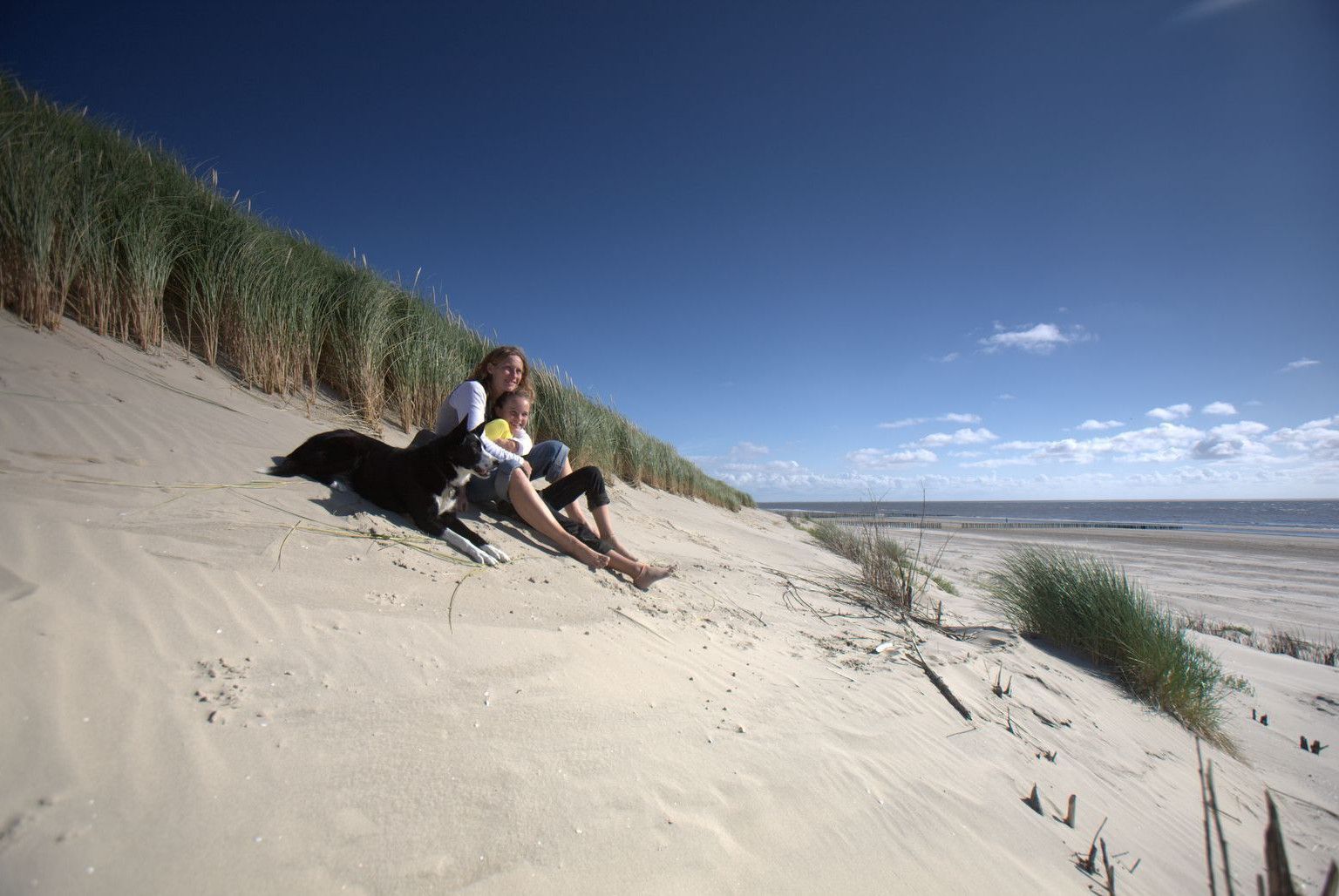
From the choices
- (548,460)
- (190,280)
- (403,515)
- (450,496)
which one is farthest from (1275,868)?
(190,280)

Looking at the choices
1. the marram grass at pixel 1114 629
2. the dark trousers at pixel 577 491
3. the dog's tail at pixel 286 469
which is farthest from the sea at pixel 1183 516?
the dog's tail at pixel 286 469

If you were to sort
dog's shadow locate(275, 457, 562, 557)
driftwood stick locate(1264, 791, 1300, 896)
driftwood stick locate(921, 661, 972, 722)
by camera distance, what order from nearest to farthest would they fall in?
driftwood stick locate(1264, 791, 1300, 896)
driftwood stick locate(921, 661, 972, 722)
dog's shadow locate(275, 457, 562, 557)

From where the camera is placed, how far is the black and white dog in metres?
3.01

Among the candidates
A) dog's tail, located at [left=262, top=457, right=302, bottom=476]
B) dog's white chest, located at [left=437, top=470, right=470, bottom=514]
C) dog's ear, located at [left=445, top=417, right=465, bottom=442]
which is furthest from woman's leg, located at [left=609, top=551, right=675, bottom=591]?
dog's tail, located at [left=262, top=457, right=302, bottom=476]

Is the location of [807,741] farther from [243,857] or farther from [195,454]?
[195,454]

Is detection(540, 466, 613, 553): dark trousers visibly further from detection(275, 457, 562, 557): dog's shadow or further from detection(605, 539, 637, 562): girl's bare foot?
detection(275, 457, 562, 557): dog's shadow

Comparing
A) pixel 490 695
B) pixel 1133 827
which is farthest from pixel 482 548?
pixel 1133 827

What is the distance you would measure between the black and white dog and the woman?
0.15 meters

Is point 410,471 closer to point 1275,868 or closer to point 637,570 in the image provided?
point 637,570

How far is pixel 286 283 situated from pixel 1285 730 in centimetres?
786

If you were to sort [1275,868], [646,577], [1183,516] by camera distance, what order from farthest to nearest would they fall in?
[1183,516] → [646,577] → [1275,868]

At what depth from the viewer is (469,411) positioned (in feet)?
11.1

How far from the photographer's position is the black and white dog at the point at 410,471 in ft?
9.87

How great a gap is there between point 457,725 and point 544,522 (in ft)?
6.08
